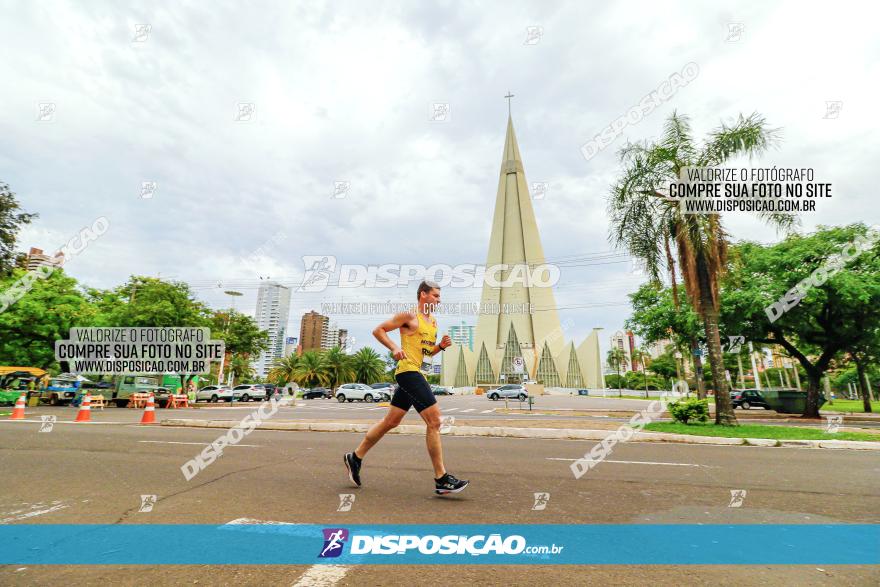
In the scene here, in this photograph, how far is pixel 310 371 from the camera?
2416 inches

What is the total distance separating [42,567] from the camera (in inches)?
101

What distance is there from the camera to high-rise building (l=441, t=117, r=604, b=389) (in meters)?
90.4

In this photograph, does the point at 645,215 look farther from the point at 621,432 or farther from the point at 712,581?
the point at 712,581

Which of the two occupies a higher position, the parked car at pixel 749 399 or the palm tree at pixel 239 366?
the palm tree at pixel 239 366

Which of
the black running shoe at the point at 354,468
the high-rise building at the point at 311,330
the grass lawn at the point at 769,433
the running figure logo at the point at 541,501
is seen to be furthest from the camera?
the high-rise building at the point at 311,330

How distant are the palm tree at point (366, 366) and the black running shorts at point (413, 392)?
63.7 meters

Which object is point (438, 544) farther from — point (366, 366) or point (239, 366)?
point (239, 366)

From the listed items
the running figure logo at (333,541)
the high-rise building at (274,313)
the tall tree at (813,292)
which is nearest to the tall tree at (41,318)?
the running figure logo at (333,541)

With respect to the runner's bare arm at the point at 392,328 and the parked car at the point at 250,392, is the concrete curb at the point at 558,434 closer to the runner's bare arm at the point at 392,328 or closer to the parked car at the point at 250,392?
the runner's bare arm at the point at 392,328

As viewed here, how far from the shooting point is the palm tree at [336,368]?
63.1 m

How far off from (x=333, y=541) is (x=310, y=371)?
2432 inches

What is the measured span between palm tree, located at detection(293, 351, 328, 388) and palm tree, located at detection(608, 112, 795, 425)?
5413 centimetres

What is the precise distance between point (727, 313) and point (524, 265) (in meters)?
75.1

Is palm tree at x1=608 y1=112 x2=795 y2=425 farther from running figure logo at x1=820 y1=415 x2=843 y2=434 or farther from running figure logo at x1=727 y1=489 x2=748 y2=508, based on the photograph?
running figure logo at x1=727 y1=489 x2=748 y2=508
